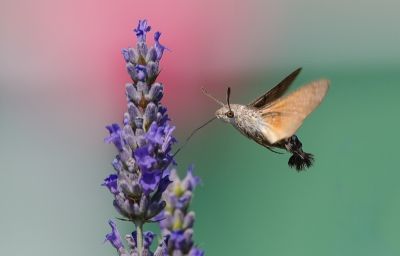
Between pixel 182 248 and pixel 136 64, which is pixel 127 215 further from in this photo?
pixel 136 64

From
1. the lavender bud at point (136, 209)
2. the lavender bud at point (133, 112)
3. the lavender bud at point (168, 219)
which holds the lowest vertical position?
the lavender bud at point (136, 209)

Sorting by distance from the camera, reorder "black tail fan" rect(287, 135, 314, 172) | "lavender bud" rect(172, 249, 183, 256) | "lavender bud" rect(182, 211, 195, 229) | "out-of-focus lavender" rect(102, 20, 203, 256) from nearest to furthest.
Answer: "out-of-focus lavender" rect(102, 20, 203, 256)
"lavender bud" rect(172, 249, 183, 256)
"lavender bud" rect(182, 211, 195, 229)
"black tail fan" rect(287, 135, 314, 172)

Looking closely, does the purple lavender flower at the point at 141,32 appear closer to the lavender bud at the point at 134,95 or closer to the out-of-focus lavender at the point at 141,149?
the out-of-focus lavender at the point at 141,149

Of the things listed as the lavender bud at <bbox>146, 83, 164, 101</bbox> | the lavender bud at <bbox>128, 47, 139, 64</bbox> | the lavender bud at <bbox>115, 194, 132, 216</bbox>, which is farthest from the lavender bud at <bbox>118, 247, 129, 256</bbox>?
the lavender bud at <bbox>128, 47, 139, 64</bbox>

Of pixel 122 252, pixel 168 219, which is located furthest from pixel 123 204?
pixel 168 219

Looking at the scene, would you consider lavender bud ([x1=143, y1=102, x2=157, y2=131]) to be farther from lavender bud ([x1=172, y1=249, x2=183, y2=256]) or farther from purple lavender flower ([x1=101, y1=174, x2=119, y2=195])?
lavender bud ([x1=172, y1=249, x2=183, y2=256])

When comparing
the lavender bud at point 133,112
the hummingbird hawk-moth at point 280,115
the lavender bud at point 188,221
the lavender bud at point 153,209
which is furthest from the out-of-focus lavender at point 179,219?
the lavender bud at point 133,112
